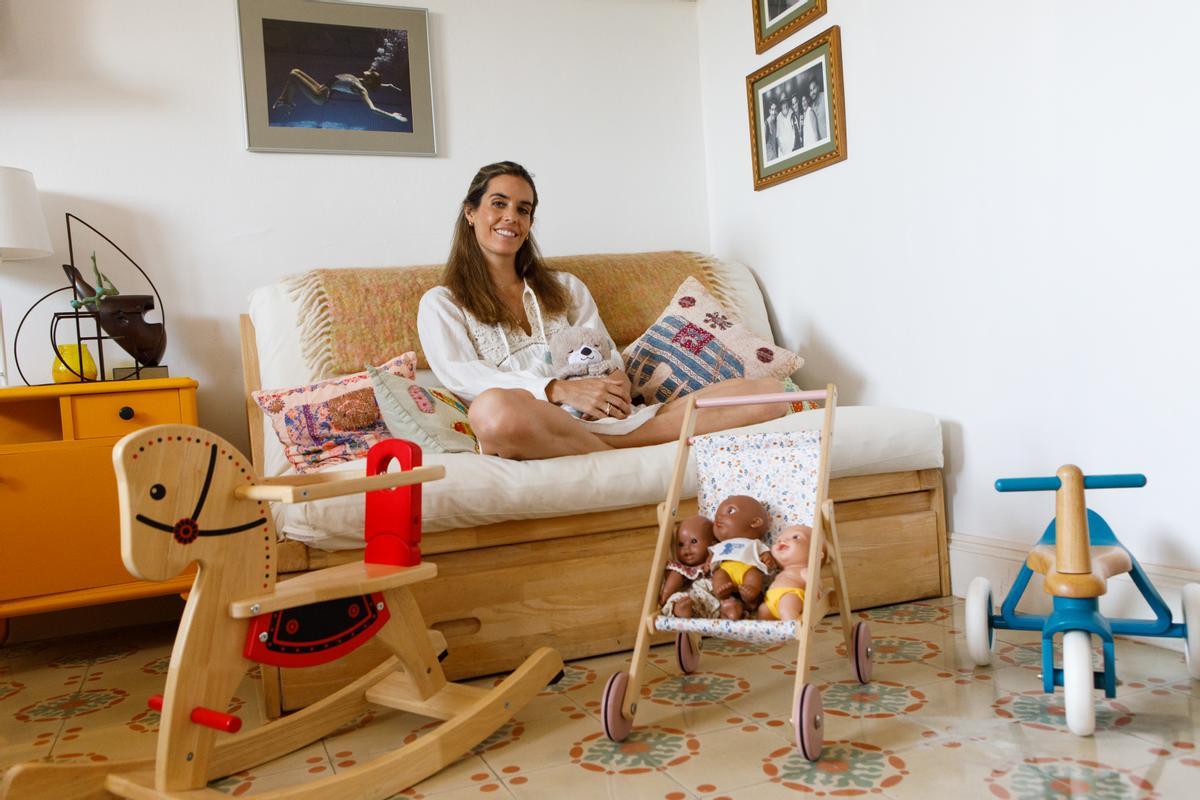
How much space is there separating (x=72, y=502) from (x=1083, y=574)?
7.22 ft

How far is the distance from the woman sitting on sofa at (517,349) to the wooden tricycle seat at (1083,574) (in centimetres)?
80

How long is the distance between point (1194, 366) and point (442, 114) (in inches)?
89.9

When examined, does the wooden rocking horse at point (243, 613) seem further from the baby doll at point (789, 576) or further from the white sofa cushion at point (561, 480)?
the baby doll at point (789, 576)

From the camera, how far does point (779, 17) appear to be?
294 cm

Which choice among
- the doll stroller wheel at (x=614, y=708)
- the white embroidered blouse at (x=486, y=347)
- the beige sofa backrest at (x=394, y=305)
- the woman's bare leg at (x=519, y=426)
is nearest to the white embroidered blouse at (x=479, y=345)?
the white embroidered blouse at (x=486, y=347)

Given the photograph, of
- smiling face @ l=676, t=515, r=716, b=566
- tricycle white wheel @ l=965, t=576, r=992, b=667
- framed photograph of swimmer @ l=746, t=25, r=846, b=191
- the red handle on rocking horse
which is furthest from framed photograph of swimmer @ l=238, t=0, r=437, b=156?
tricycle white wheel @ l=965, t=576, r=992, b=667

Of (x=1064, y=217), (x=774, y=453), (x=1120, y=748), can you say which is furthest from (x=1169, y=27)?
(x=1120, y=748)

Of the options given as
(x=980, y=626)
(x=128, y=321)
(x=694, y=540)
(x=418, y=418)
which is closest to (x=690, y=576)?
(x=694, y=540)

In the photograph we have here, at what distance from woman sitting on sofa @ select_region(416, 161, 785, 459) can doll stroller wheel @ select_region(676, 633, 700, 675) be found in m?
0.49

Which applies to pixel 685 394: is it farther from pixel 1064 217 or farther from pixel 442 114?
pixel 442 114

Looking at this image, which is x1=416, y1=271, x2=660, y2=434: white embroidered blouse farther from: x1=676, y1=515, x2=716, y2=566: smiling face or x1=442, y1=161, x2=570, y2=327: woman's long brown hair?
x1=676, y1=515, x2=716, y2=566: smiling face

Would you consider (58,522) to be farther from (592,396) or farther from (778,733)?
(778,733)

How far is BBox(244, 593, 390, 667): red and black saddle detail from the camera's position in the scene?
4.70 feet

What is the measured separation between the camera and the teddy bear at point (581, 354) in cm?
249
